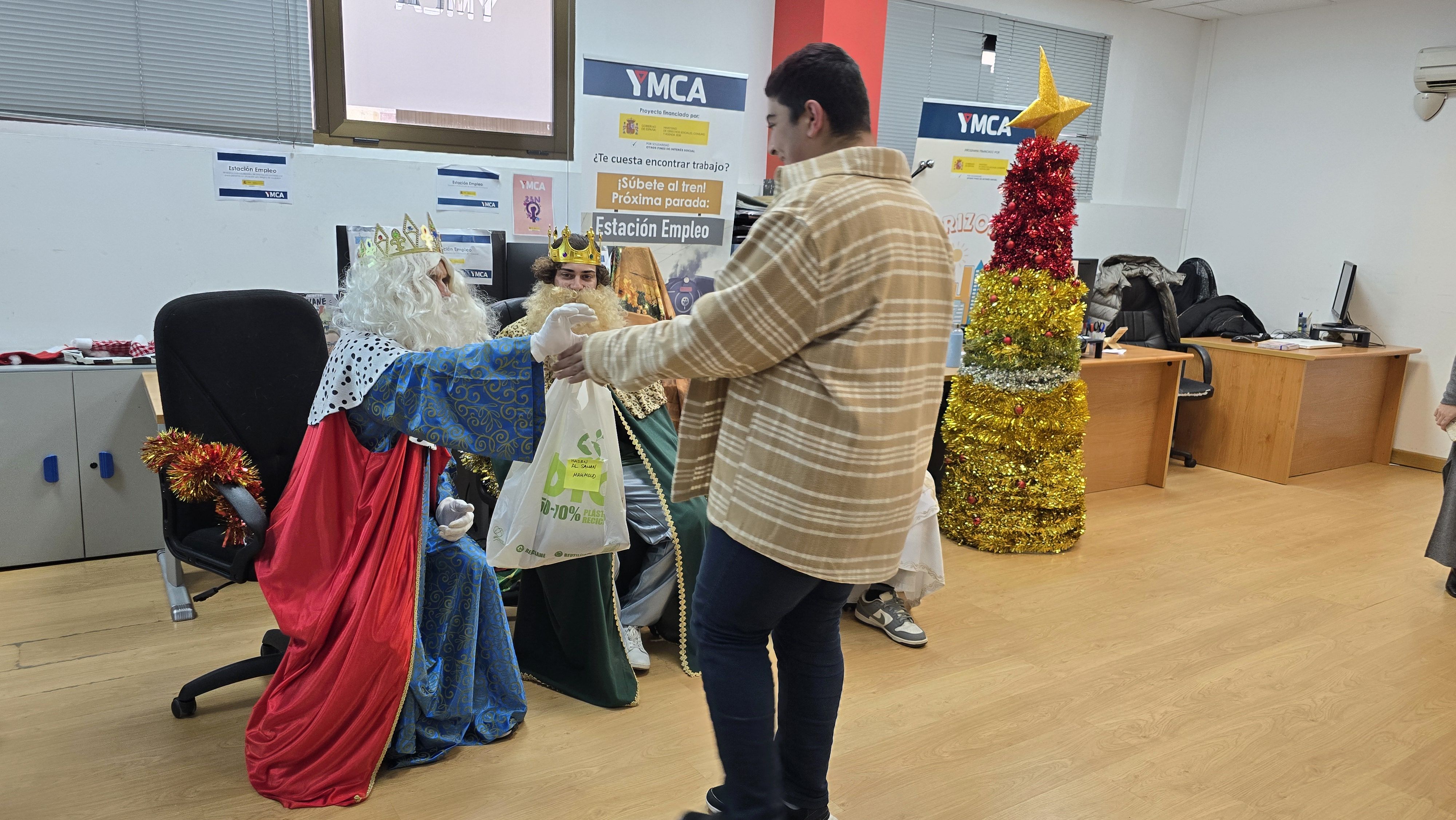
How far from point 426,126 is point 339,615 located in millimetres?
2634


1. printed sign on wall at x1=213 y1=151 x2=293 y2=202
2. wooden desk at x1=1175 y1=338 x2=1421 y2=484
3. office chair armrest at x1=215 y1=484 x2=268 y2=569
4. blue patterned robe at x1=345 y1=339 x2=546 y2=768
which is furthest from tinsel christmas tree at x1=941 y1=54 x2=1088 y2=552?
printed sign on wall at x1=213 y1=151 x2=293 y2=202

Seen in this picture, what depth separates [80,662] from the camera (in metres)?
2.51

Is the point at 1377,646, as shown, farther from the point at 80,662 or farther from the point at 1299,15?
the point at 1299,15

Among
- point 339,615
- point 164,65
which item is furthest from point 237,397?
point 164,65

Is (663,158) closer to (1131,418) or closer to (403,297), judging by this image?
(403,297)

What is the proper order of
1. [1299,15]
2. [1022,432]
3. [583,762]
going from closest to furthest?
1. [583,762]
2. [1022,432]
3. [1299,15]

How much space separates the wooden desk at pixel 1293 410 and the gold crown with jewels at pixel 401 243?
4.62m

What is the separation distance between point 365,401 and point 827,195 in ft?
3.71

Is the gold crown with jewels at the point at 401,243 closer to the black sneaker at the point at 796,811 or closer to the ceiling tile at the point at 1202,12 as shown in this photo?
the black sneaker at the point at 796,811

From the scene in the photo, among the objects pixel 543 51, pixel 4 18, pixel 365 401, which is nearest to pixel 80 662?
pixel 365 401

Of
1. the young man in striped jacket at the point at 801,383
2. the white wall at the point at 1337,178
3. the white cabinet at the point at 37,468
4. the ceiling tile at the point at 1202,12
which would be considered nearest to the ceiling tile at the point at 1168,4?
the ceiling tile at the point at 1202,12

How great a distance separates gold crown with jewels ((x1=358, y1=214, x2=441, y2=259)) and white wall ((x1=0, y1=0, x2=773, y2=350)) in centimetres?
185

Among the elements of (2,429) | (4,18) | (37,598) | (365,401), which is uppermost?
(4,18)

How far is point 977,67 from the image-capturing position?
5.68 metres
